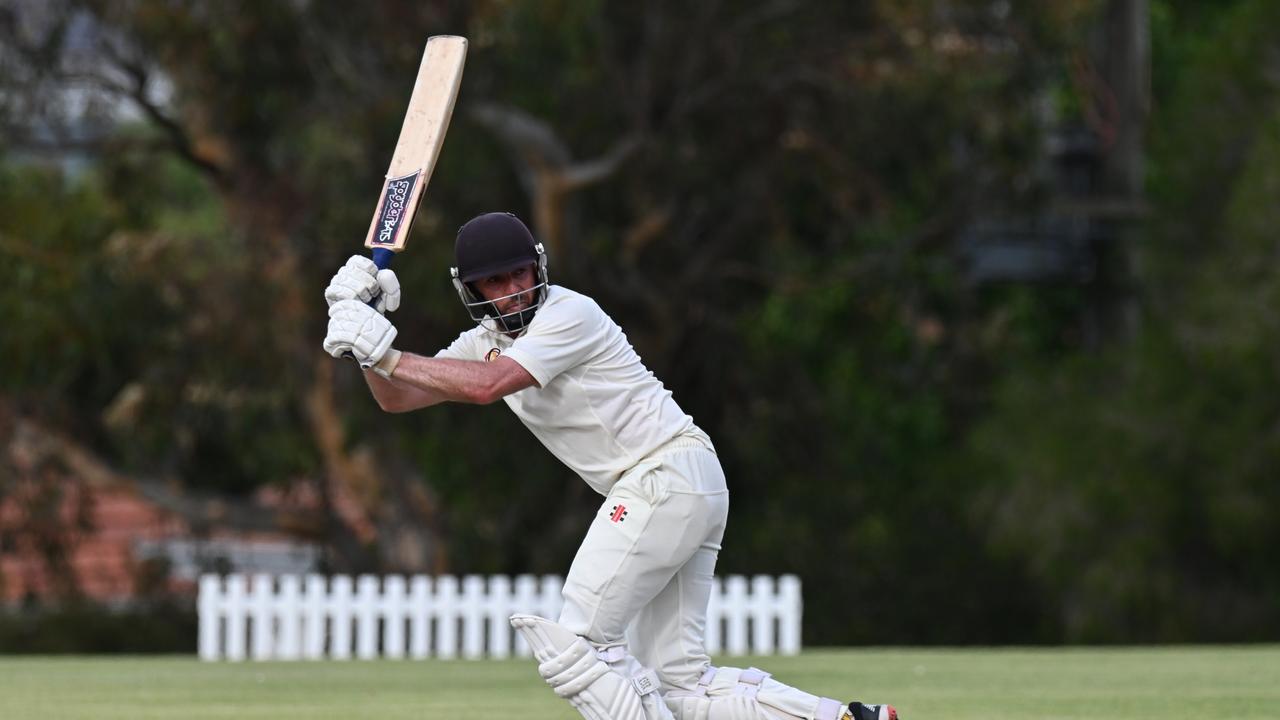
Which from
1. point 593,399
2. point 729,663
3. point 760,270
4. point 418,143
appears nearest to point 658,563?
point 593,399

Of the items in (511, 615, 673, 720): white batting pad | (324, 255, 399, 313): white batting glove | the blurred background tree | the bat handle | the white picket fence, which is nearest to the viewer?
(511, 615, 673, 720): white batting pad

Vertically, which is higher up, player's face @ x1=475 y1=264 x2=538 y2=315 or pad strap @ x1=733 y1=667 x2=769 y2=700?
player's face @ x1=475 y1=264 x2=538 y2=315

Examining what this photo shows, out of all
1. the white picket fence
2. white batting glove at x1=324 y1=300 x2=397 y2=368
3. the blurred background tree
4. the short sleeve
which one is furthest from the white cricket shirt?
the blurred background tree

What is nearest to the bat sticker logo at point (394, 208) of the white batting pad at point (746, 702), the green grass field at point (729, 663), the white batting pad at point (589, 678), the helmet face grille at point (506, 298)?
the helmet face grille at point (506, 298)

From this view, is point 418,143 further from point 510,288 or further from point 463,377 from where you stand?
point 463,377

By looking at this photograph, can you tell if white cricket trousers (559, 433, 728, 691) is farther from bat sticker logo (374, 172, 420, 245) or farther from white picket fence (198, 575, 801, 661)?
white picket fence (198, 575, 801, 661)

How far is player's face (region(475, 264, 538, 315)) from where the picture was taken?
570cm

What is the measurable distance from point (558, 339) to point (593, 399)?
0.74 ft

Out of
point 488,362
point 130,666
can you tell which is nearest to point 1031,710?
point 488,362

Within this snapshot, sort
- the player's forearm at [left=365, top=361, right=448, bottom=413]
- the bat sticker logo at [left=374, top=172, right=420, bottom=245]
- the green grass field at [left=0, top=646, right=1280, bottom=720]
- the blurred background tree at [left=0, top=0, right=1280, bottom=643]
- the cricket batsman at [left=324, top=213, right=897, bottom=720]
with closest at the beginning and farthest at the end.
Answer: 1. the cricket batsman at [left=324, top=213, right=897, bottom=720]
2. the player's forearm at [left=365, top=361, right=448, bottom=413]
3. the bat sticker logo at [left=374, top=172, right=420, bottom=245]
4. the green grass field at [left=0, top=646, right=1280, bottom=720]
5. the blurred background tree at [left=0, top=0, right=1280, bottom=643]

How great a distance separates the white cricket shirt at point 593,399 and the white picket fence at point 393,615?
9.56m

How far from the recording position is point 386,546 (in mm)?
22172

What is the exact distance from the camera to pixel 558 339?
220 inches

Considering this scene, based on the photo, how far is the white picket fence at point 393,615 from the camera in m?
15.3
